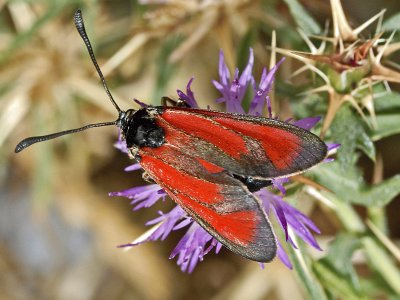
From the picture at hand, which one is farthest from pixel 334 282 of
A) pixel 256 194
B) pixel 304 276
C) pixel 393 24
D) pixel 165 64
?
pixel 165 64

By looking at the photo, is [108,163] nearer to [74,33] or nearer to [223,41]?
[74,33]

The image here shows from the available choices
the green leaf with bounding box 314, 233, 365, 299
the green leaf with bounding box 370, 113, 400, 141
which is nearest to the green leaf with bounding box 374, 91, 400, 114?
the green leaf with bounding box 370, 113, 400, 141

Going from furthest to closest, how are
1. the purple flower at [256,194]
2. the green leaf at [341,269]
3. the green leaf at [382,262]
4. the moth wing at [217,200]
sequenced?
the green leaf at [382,262]
the green leaf at [341,269]
the purple flower at [256,194]
the moth wing at [217,200]

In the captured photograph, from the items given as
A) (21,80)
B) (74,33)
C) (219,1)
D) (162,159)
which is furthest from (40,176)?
(162,159)

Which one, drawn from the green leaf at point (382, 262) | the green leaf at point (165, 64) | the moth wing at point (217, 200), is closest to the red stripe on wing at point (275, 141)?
the moth wing at point (217, 200)

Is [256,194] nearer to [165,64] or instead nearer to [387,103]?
[387,103]

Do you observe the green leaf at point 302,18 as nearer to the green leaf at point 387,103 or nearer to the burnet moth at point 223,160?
the green leaf at point 387,103

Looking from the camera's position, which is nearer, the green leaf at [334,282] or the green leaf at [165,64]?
the green leaf at [334,282]
